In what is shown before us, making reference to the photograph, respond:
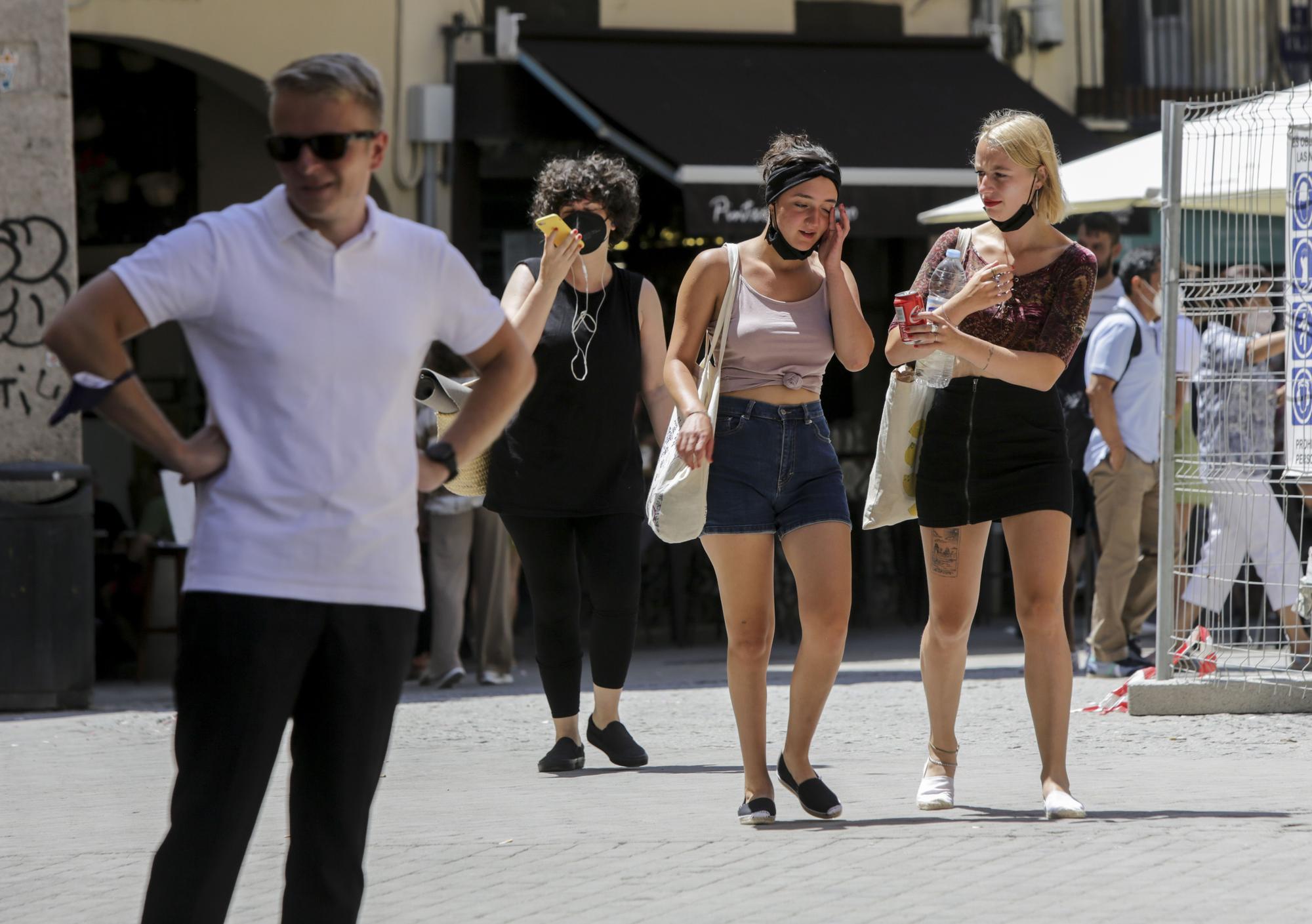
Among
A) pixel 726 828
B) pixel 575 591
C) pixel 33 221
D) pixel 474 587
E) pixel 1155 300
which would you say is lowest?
pixel 726 828

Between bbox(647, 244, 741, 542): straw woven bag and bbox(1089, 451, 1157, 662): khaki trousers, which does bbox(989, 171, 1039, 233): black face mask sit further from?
bbox(1089, 451, 1157, 662): khaki trousers

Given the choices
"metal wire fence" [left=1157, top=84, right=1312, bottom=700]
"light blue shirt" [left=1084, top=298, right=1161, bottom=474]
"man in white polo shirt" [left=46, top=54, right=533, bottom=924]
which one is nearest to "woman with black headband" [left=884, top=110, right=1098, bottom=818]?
"metal wire fence" [left=1157, top=84, right=1312, bottom=700]

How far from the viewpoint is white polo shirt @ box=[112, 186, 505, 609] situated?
11.1 feet

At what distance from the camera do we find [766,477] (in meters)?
5.95

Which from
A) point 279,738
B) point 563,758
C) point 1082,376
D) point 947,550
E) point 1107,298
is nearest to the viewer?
point 279,738

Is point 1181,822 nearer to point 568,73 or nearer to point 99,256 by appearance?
point 568,73

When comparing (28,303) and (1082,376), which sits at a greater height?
(28,303)

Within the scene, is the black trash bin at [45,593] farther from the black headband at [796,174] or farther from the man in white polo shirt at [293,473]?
the man in white polo shirt at [293,473]

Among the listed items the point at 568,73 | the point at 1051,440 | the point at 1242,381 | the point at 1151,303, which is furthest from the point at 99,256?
the point at 1051,440

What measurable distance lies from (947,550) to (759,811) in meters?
0.98

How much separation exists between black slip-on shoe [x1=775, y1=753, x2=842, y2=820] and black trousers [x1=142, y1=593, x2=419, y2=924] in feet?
8.46

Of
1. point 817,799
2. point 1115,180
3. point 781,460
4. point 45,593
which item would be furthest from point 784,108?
point 817,799

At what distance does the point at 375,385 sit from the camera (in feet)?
11.5

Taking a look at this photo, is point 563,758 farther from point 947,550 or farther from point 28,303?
point 28,303
